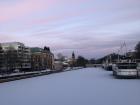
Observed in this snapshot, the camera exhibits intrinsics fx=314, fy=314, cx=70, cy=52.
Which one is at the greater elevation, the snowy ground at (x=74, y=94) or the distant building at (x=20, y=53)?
the distant building at (x=20, y=53)

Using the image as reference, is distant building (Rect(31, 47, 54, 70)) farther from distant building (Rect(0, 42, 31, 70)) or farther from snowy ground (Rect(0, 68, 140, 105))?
snowy ground (Rect(0, 68, 140, 105))

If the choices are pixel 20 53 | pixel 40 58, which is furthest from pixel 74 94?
pixel 40 58

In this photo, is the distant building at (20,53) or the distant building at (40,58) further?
the distant building at (40,58)

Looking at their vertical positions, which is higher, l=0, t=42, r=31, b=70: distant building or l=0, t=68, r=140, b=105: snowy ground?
l=0, t=42, r=31, b=70: distant building

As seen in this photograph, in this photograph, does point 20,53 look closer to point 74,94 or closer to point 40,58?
point 40,58

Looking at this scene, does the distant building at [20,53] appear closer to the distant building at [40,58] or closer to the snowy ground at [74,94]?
the distant building at [40,58]

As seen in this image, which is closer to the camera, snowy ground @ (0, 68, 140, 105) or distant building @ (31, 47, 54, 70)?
snowy ground @ (0, 68, 140, 105)

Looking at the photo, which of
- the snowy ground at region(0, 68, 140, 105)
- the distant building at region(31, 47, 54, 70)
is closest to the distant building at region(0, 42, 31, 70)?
the distant building at region(31, 47, 54, 70)

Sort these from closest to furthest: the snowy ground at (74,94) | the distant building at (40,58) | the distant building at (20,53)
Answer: the snowy ground at (74,94) → the distant building at (20,53) → the distant building at (40,58)

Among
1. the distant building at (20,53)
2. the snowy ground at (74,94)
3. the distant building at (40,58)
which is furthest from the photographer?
the distant building at (40,58)

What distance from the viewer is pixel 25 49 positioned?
131125 mm

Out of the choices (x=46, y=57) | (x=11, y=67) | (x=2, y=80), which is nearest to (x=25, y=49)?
(x=46, y=57)

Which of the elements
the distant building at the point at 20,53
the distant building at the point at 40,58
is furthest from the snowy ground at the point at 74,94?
the distant building at the point at 40,58

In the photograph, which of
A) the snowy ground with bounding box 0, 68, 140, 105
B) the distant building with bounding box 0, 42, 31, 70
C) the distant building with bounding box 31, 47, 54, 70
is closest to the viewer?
the snowy ground with bounding box 0, 68, 140, 105
